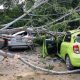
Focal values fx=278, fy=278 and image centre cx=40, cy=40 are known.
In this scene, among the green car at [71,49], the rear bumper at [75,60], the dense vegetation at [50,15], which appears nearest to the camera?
the rear bumper at [75,60]

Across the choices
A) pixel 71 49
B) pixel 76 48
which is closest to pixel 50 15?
pixel 71 49

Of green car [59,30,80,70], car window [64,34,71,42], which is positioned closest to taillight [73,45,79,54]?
green car [59,30,80,70]

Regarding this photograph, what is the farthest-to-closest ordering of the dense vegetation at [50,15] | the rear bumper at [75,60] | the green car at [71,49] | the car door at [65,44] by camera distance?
the dense vegetation at [50,15] → the car door at [65,44] → the green car at [71,49] → the rear bumper at [75,60]

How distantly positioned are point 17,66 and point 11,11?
136 inches

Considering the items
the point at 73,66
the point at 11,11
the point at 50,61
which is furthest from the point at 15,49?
the point at 73,66

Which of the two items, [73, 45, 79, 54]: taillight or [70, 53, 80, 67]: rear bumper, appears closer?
[70, 53, 80, 67]: rear bumper

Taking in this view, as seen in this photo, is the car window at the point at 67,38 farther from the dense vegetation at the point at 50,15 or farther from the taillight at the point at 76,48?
the taillight at the point at 76,48

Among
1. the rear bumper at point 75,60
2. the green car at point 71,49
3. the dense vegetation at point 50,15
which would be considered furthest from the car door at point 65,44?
the rear bumper at point 75,60

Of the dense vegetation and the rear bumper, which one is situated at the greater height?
the dense vegetation

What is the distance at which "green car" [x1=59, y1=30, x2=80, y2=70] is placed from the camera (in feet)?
34.2

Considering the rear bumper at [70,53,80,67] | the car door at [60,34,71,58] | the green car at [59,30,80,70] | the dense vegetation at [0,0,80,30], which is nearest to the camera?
the rear bumper at [70,53,80,67]

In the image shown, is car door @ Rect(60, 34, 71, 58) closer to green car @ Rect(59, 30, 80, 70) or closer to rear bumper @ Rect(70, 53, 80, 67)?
green car @ Rect(59, 30, 80, 70)

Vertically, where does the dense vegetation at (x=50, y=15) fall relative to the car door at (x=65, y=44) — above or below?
above

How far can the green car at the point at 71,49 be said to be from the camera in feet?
34.2
